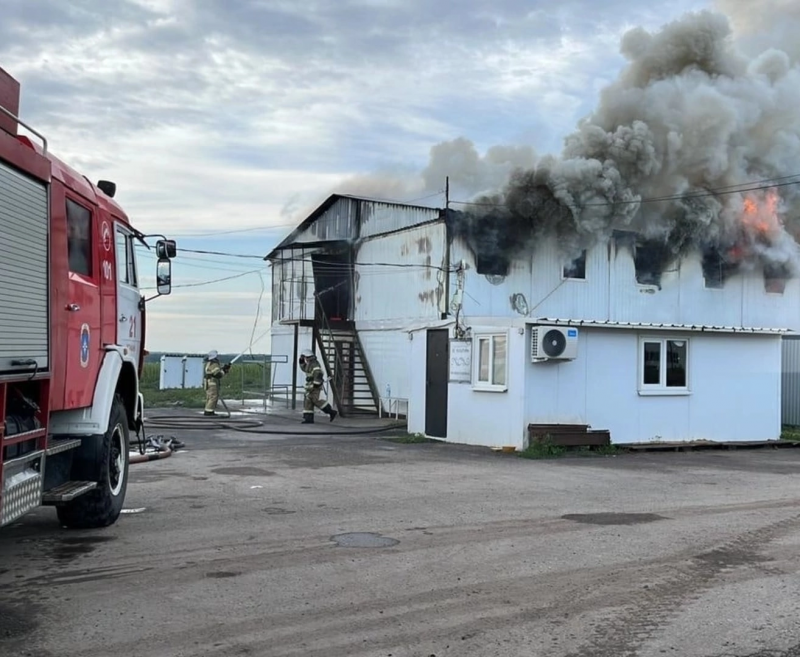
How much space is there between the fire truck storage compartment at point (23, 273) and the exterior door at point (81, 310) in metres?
0.63

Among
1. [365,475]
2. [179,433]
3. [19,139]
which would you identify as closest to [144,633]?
[19,139]

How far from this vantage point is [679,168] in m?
24.9

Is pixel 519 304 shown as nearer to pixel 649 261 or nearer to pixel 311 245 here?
pixel 649 261

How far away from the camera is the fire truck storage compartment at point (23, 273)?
16.9 feet

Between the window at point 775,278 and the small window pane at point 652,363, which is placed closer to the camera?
the small window pane at point 652,363

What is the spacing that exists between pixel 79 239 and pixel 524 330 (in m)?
9.65

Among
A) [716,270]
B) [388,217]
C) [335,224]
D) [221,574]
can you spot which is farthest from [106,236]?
[716,270]

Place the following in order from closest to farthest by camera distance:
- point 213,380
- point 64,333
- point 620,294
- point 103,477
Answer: point 64,333, point 103,477, point 213,380, point 620,294

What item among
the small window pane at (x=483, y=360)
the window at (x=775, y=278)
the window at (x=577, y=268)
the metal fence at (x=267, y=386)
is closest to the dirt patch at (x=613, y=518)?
the small window pane at (x=483, y=360)

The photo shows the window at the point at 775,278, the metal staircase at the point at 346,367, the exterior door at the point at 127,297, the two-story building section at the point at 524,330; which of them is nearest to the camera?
the exterior door at the point at 127,297

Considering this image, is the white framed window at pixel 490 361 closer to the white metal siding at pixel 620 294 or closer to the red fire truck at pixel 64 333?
the white metal siding at pixel 620 294

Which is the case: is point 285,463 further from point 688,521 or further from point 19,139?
point 19,139

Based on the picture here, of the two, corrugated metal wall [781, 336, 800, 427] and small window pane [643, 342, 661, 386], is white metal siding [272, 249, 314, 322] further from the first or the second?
corrugated metal wall [781, 336, 800, 427]

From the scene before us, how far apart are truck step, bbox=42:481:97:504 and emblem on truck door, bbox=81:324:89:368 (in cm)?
95
